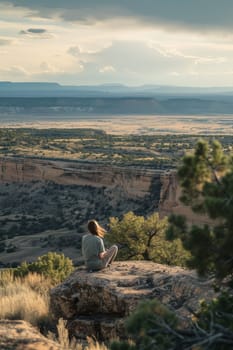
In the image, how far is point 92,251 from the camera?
33.1 ft

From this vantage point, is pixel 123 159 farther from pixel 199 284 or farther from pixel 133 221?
pixel 199 284

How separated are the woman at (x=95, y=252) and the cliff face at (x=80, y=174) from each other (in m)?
29.4

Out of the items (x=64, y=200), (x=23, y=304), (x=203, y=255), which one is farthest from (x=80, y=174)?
(x=203, y=255)

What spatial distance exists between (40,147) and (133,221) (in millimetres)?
55095

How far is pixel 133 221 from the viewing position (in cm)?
1639

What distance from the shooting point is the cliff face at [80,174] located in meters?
41.4

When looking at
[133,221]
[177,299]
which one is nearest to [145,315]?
[177,299]

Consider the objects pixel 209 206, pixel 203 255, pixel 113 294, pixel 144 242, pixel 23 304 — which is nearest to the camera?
pixel 209 206

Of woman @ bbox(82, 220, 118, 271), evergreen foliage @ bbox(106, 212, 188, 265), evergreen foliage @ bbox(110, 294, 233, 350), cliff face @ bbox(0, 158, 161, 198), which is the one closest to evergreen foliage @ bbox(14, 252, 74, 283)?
evergreen foliage @ bbox(106, 212, 188, 265)

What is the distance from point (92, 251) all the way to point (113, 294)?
1368 mm

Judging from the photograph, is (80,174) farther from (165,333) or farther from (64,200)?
(165,333)

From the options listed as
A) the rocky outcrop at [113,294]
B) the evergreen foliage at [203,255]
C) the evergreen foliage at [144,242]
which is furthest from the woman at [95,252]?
the evergreen foliage at [144,242]

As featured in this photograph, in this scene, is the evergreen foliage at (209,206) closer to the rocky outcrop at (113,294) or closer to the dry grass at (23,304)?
the rocky outcrop at (113,294)

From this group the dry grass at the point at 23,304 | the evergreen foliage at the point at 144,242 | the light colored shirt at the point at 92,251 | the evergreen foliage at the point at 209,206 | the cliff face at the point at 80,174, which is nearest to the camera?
the evergreen foliage at the point at 209,206
